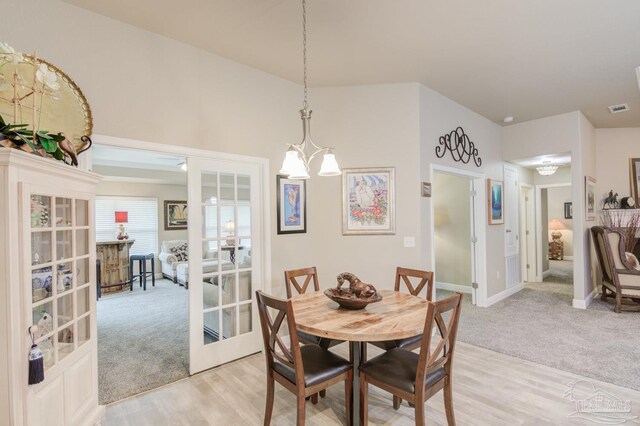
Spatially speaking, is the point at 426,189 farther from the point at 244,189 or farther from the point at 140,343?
the point at 140,343

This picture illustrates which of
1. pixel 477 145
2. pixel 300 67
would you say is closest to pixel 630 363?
pixel 477 145

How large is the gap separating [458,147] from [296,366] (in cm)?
364

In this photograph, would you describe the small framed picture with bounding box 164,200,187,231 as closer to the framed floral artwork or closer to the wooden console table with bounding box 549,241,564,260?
the framed floral artwork

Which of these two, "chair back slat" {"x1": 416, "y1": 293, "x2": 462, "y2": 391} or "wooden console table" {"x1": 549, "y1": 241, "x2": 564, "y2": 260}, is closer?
"chair back slat" {"x1": 416, "y1": 293, "x2": 462, "y2": 391}

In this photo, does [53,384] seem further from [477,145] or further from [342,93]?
[477,145]

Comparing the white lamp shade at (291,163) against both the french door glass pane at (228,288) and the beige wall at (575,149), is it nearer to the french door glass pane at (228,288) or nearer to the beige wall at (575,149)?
the french door glass pane at (228,288)

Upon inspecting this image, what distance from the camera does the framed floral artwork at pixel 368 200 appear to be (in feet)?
11.8

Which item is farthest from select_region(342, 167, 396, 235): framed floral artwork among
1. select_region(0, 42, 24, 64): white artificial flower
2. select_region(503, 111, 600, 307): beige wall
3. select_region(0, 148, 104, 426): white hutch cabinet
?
select_region(503, 111, 600, 307): beige wall

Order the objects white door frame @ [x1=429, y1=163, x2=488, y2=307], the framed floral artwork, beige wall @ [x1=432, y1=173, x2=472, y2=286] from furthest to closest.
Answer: beige wall @ [x1=432, y1=173, x2=472, y2=286] → white door frame @ [x1=429, y1=163, x2=488, y2=307] → the framed floral artwork

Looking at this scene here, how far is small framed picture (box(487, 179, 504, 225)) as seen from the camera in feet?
15.8

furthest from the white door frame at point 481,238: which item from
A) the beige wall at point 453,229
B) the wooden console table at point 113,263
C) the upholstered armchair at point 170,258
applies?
the wooden console table at point 113,263

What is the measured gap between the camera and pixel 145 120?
8.39 feet

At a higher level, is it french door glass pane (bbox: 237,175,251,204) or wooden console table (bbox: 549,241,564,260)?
french door glass pane (bbox: 237,175,251,204)

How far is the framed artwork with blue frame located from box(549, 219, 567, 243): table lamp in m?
8.95
